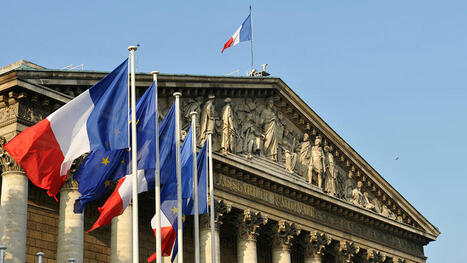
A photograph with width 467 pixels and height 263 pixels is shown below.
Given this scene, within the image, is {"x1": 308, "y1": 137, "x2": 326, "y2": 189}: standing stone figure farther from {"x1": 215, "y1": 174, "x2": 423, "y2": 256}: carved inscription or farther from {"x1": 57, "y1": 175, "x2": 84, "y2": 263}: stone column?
{"x1": 57, "y1": 175, "x2": 84, "y2": 263}: stone column

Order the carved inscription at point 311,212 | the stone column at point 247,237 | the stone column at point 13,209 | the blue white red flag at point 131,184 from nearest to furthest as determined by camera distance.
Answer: the blue white red flag at point 131,184
the stone column at point 13,209
the carved inscription at point 311,212
the stone column at point 247,237

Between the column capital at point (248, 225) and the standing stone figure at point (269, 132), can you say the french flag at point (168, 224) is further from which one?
the standing stone figure at point (269, 132)

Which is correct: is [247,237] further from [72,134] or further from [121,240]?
[72,134]

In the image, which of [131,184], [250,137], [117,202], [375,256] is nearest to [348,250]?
[375,256]

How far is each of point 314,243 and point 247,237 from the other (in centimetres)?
591

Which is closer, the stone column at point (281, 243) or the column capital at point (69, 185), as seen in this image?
the column capital at point (69, 185)

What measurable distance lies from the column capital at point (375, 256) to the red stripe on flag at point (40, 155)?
95.2 feet

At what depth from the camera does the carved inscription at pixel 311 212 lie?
39.7 m

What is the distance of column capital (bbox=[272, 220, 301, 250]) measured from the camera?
42.2 metres

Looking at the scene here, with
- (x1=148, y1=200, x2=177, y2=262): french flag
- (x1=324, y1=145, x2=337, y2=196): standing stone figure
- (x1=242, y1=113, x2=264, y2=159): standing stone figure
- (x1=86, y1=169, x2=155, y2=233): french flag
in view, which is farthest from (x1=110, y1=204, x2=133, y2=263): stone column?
(x1=324, y1=145, x2=337, y2=196): standing stone figure

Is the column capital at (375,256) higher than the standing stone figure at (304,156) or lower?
lower

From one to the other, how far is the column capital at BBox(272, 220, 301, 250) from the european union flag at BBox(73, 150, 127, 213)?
18.7 m

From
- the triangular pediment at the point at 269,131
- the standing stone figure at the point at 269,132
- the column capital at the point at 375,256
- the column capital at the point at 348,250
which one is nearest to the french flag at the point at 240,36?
the triangular pediment at the point at 269,131

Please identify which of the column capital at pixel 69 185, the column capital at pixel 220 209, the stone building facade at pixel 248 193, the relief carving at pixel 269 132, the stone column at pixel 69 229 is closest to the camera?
the stone column at pixel 69 229
